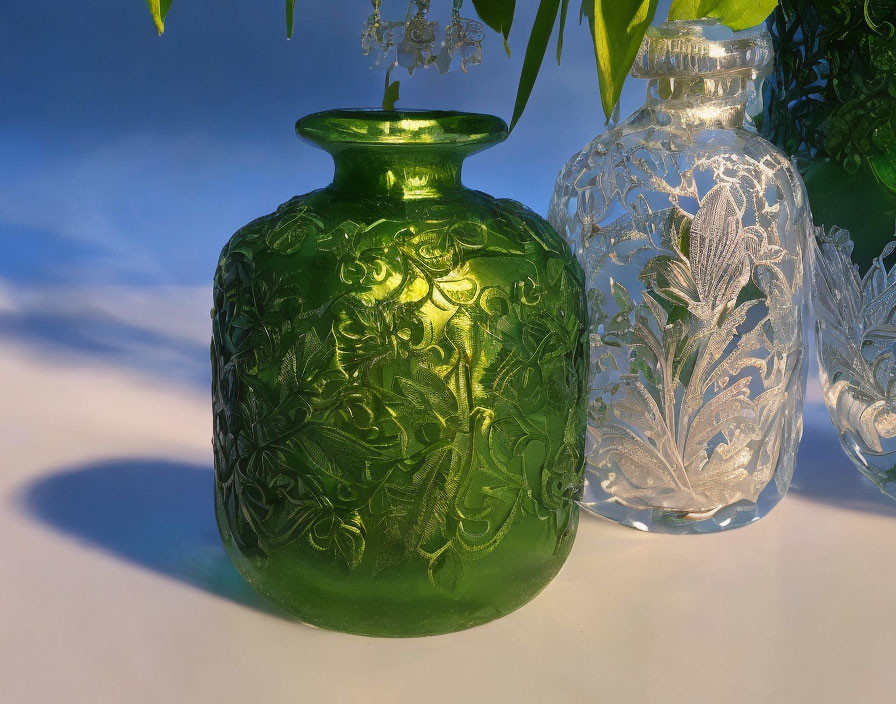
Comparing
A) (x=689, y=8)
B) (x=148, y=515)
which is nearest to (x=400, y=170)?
(x=689, y=8)

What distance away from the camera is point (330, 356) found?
0.72m

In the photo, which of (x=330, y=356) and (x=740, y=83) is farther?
(x=740, y=83)

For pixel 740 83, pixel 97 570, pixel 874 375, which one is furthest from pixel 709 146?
pixel 97 570

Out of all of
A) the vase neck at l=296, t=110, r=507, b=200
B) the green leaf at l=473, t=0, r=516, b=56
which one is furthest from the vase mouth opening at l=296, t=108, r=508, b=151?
the green leaf at l=473, t=0, r=516, b=56

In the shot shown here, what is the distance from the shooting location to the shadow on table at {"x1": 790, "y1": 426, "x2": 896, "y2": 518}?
1.02 meters

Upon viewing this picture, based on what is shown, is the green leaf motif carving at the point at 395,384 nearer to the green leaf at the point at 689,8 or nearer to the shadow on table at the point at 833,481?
the green leaf at the point at 689,8

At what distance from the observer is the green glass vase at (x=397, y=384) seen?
71cm

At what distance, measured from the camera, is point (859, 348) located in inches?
38.0

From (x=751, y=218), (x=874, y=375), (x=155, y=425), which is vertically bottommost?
(x=155, y=425)

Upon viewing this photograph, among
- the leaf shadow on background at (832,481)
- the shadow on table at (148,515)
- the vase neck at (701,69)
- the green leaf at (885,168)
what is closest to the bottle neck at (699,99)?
the vase neck at (701,69)

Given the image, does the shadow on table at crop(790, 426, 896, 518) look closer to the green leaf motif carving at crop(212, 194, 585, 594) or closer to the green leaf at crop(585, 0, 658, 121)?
the green leaf motif carving at crop(212, 194, 585, 594)

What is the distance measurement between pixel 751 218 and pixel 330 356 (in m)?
0.34

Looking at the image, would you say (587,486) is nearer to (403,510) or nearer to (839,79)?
(403,510)

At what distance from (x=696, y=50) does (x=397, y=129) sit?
0.83 feet
